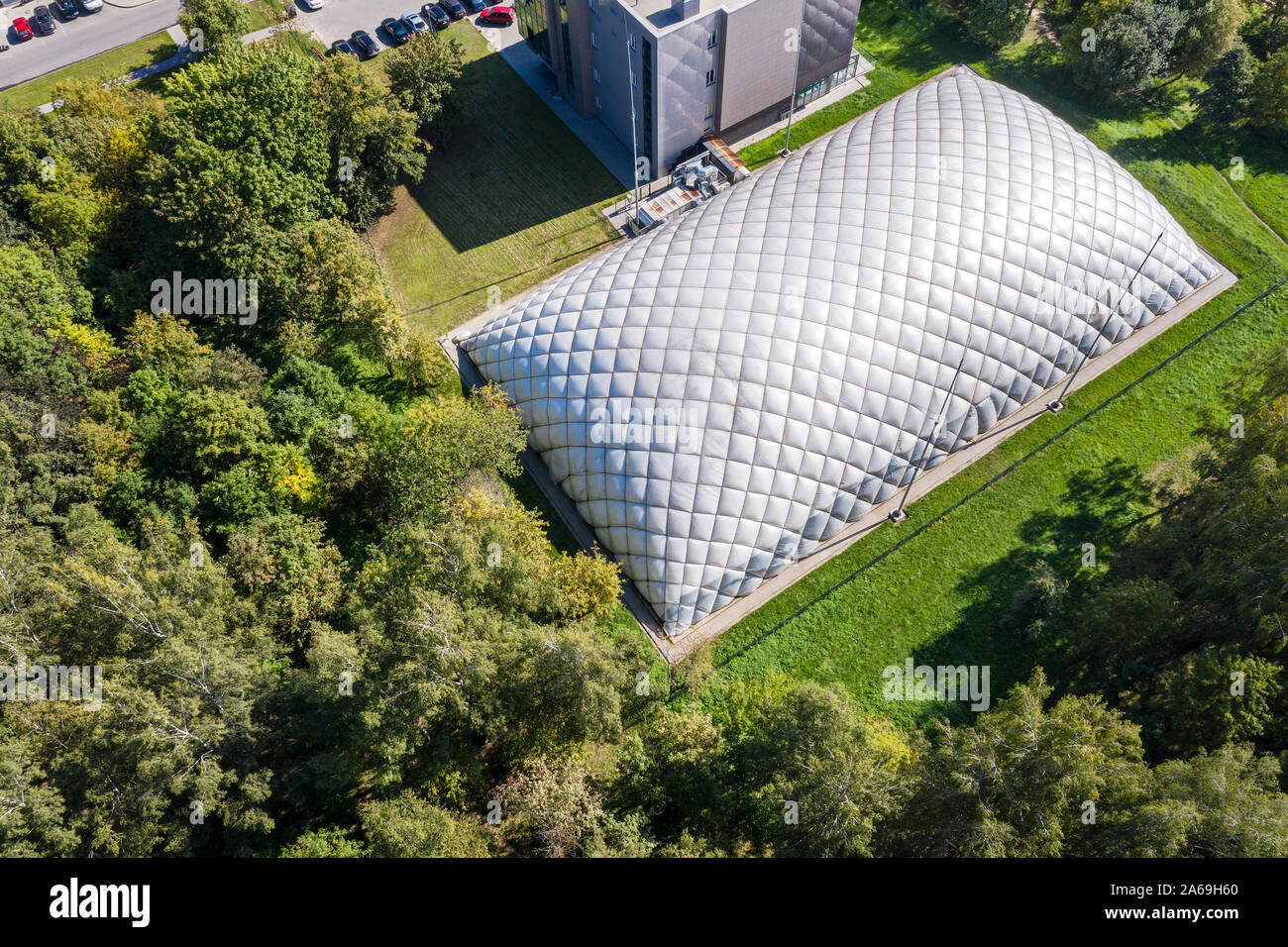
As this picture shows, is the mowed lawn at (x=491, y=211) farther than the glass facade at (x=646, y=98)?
Yes

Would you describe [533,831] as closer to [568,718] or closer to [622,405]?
[568,718]

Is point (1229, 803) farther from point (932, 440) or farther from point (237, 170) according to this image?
point (237, 170)

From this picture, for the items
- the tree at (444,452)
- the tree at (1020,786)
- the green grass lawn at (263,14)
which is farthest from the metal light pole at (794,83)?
the green grass lawn at (263,14)

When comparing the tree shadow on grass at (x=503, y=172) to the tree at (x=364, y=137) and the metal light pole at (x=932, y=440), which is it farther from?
the metal light pole at (x=932, y=440)

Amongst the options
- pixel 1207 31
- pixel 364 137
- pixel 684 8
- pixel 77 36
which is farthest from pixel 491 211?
pixel 1207 31

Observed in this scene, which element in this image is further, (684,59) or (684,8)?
(684,59)

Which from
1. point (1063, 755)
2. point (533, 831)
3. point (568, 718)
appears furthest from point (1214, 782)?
point (533, 831)
